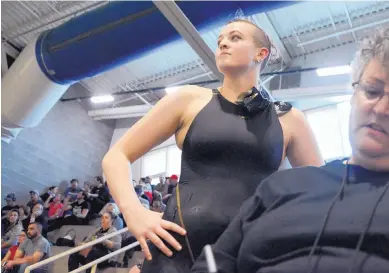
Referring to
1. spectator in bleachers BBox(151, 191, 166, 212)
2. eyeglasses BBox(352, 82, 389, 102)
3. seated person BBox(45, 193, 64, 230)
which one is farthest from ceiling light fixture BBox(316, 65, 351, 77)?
eyeglasses BBox(352, 82, 389, 102)

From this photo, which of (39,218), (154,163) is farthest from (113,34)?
(154,163)

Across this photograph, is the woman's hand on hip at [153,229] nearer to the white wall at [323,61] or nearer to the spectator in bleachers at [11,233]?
the spectator in bleachers at [11,233]

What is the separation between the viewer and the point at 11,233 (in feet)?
15.3

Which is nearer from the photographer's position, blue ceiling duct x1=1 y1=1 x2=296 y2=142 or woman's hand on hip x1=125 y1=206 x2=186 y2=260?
woman's hand on hip x1=125 y1=206 x2=186 y2=260

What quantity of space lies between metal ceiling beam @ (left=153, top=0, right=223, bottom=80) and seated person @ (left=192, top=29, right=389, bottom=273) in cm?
126

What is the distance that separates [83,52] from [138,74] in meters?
4.00

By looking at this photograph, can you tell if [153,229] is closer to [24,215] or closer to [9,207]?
[24,215]

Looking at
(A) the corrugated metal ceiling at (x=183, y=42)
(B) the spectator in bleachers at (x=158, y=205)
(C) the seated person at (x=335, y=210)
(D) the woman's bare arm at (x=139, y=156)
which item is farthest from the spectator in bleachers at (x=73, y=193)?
(C) the seated person at (x=335, y=210)

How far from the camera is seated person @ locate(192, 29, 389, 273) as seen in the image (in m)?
0.54

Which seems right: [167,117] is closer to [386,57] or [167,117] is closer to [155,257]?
[155,257]

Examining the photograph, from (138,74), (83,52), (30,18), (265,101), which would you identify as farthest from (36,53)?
(265,101)

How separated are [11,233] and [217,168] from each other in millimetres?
4346

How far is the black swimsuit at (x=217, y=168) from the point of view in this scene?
82 cm

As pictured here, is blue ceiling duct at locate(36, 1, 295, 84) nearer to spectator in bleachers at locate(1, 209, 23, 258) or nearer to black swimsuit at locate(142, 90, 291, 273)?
spectator in bleachers at locate(1, 209, 23, 258)
